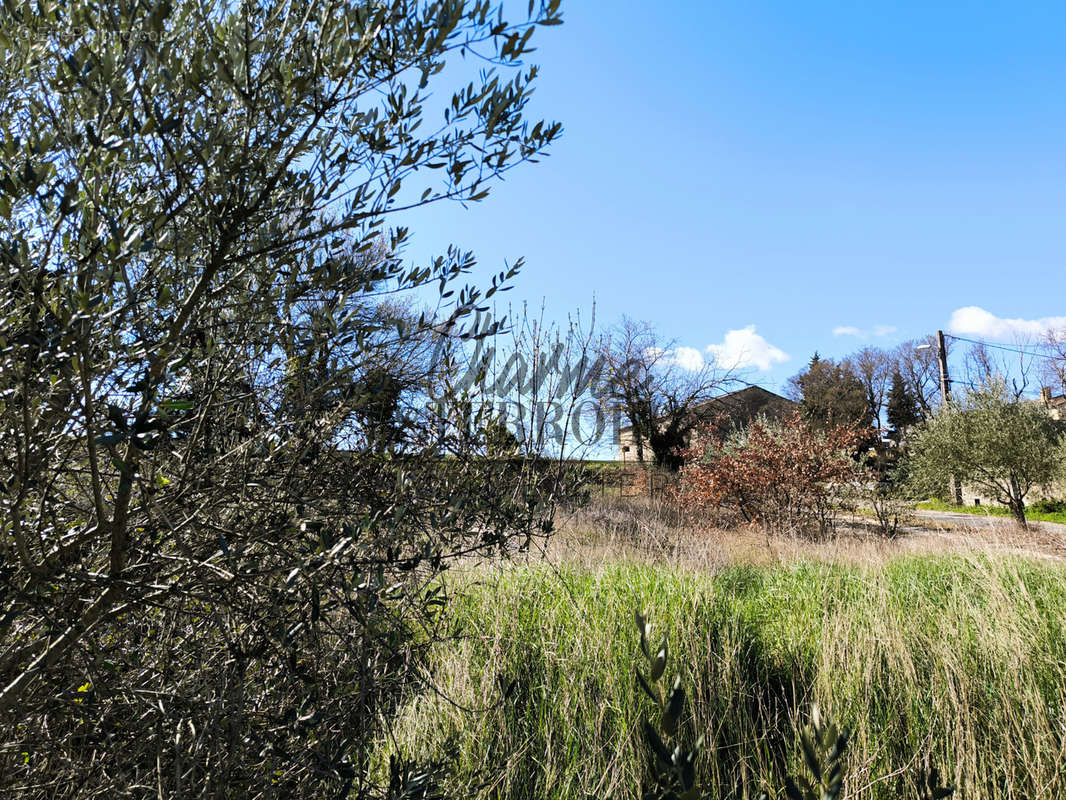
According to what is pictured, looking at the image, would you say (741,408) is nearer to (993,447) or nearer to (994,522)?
(993,447)

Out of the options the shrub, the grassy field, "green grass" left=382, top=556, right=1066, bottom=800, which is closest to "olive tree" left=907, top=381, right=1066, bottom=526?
the shrub

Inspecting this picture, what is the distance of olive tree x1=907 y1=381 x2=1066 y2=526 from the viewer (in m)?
16.3

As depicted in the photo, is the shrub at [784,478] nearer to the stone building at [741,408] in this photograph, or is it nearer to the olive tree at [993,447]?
the olive tree at [993,447]

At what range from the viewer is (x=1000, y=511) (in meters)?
20.4

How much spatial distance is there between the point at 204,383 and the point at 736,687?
3646mm

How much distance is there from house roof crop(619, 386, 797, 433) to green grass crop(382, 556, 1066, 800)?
67.9 feet

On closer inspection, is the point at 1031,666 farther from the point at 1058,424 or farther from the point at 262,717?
the point at 1058,424

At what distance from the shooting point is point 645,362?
2542 centimetres

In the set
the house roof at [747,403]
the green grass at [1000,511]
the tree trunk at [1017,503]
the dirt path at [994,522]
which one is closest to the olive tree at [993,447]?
the tree trunk at [1017,503]

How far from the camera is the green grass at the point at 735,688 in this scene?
2963mm

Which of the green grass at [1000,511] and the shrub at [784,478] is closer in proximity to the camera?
the shrub at [784,478]

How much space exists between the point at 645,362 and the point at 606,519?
14.7m

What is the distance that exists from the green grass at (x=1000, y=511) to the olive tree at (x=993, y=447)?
2546 millimetres

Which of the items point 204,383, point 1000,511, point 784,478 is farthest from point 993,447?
point 204,383
